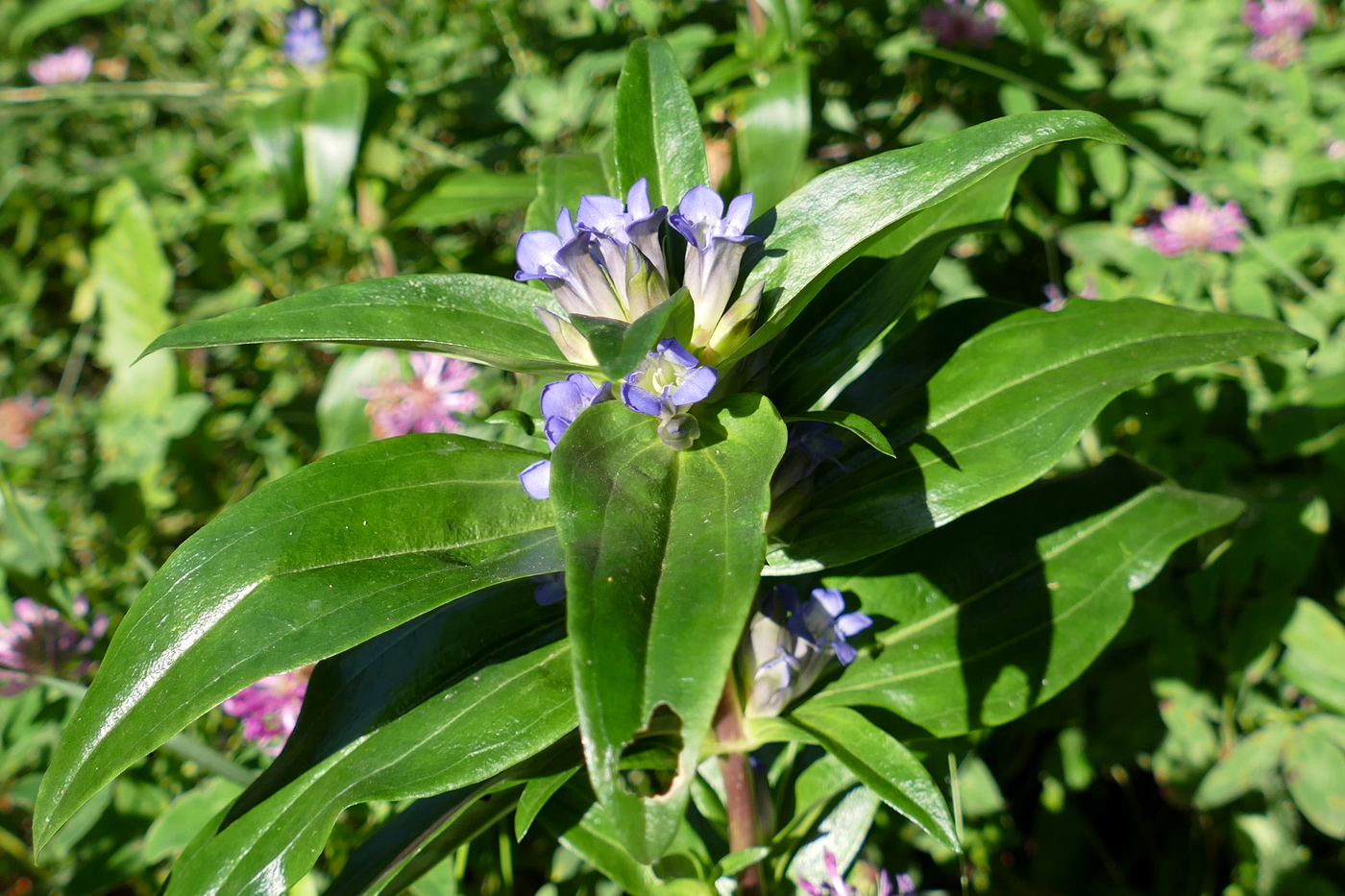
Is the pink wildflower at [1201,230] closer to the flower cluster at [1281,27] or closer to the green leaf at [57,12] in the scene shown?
the flower cluster at [1281,27]

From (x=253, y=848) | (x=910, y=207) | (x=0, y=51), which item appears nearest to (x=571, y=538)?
(x=910, y=207)

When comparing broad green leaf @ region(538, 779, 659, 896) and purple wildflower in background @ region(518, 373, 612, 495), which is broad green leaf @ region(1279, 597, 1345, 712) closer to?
broad green leaf @ region(538, 779, 659, 896)

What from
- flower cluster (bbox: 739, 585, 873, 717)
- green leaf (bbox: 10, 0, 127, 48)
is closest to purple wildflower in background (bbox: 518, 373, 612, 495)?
flower cluster (bbox: 739, 585, 873, 717)

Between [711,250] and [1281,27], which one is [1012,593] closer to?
[711,250]

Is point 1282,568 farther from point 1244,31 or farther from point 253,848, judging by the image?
point 1244,31

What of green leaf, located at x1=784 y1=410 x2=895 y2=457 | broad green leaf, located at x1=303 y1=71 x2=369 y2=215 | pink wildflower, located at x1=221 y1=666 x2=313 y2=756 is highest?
green leaf, located at x1=784 y1=410 x2=895 y2=457
